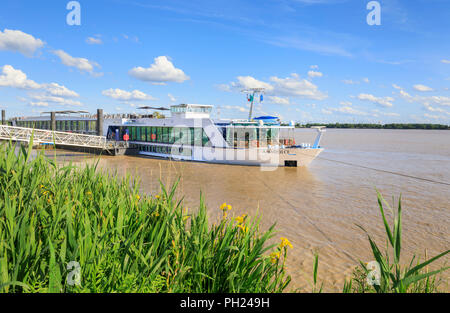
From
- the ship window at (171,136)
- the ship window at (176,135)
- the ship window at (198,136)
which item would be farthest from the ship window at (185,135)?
the ship window at (171,136)

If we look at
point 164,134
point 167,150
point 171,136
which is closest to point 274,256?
point 171,136

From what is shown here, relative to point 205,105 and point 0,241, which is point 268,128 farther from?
point 0,241

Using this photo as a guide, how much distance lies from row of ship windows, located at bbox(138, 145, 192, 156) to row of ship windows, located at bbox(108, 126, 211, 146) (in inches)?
21.9

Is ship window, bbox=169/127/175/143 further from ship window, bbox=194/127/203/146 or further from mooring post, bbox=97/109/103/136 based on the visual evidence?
mooring post, bbox=97/109/103/136

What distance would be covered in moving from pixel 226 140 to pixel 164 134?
7.59m

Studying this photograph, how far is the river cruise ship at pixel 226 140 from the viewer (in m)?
21.6

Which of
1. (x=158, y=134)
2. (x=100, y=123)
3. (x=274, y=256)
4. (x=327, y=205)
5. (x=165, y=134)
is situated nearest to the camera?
(x=274, y=256)

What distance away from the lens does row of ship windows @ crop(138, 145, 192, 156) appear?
83.8ft

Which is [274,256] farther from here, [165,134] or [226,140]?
[165,134]

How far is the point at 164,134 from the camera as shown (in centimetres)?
2752

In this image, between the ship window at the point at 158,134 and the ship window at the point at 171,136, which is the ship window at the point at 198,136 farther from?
the ship window at the point at 158,134

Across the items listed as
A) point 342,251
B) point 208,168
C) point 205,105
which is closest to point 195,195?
point 342,251

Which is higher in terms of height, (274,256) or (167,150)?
(167,150)
